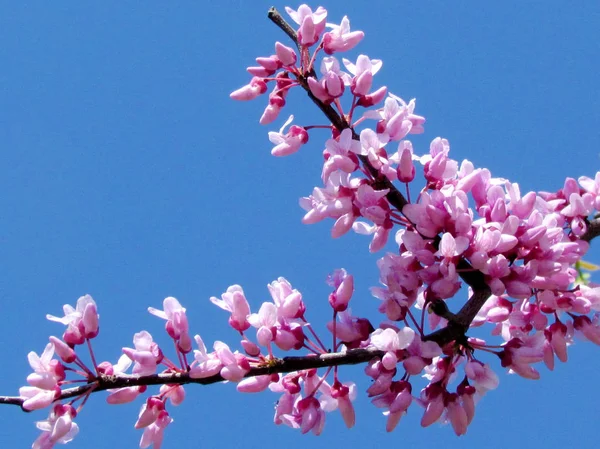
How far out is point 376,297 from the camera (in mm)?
3082

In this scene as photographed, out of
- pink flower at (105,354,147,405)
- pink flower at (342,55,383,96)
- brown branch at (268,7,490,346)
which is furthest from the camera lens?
pink flower at (342,55,383,96)

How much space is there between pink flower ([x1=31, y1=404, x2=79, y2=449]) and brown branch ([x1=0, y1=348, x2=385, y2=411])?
5 centimetres

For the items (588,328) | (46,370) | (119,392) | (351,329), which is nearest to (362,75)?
(351,329)

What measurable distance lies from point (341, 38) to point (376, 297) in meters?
1.13

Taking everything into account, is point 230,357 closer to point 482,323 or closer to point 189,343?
point 189,343

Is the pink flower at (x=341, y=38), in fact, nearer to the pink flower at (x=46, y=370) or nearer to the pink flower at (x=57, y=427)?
the pink flower at (x=46, y=370)

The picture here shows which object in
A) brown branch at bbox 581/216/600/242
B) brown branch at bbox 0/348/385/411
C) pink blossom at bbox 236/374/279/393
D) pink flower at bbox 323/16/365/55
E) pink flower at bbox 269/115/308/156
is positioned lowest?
pink blossom at bbox 236/374/279/393

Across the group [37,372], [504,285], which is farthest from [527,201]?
[37,372]

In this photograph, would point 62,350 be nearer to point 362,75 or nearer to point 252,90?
point 252,90

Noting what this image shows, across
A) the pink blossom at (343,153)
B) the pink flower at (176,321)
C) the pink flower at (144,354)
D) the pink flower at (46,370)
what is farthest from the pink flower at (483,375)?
the pink flower at (46,370)

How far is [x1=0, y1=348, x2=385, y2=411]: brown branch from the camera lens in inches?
109

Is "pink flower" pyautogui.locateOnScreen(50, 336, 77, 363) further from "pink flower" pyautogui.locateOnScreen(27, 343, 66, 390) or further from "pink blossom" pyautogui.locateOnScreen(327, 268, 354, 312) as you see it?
"pink blossom" pyautogui.locateOnScreen(327, 268, 354, 312)

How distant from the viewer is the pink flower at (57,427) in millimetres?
2768

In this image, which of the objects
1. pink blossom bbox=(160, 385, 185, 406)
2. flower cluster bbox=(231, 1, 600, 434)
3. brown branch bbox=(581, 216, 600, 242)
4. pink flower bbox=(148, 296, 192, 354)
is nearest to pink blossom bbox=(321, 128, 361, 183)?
flower cluster bbox=(231, 1, 600, 434)
